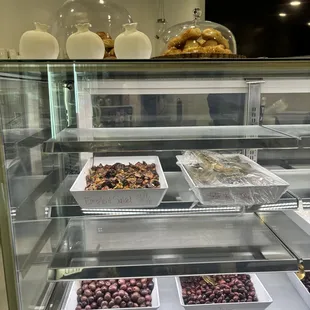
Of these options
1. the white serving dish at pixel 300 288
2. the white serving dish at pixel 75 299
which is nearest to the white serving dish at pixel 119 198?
the white serving dish at pixel 75 299

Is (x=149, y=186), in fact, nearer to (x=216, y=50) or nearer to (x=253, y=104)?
(x=216, y=50)

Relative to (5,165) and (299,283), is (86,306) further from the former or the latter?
(299,283)

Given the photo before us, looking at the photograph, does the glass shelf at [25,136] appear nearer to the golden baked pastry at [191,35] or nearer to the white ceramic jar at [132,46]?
the white ceramic jar at [132,46]

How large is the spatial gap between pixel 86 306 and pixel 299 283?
81 cm

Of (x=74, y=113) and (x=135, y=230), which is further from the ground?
(x=74, y=113)

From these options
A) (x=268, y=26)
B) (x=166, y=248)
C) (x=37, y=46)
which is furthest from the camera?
(x=268, y=26)

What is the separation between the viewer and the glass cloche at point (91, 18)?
1.07 meters

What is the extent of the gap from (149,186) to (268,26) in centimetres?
180

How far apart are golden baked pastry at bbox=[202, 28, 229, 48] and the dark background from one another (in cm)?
135

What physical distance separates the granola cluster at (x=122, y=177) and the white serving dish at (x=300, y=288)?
70 cm

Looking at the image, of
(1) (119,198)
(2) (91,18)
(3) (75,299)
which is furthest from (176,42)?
(3) (75,299)

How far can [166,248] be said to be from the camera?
3.45 feet

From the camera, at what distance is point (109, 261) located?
981mm

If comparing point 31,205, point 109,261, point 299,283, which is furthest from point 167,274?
point 299,283
